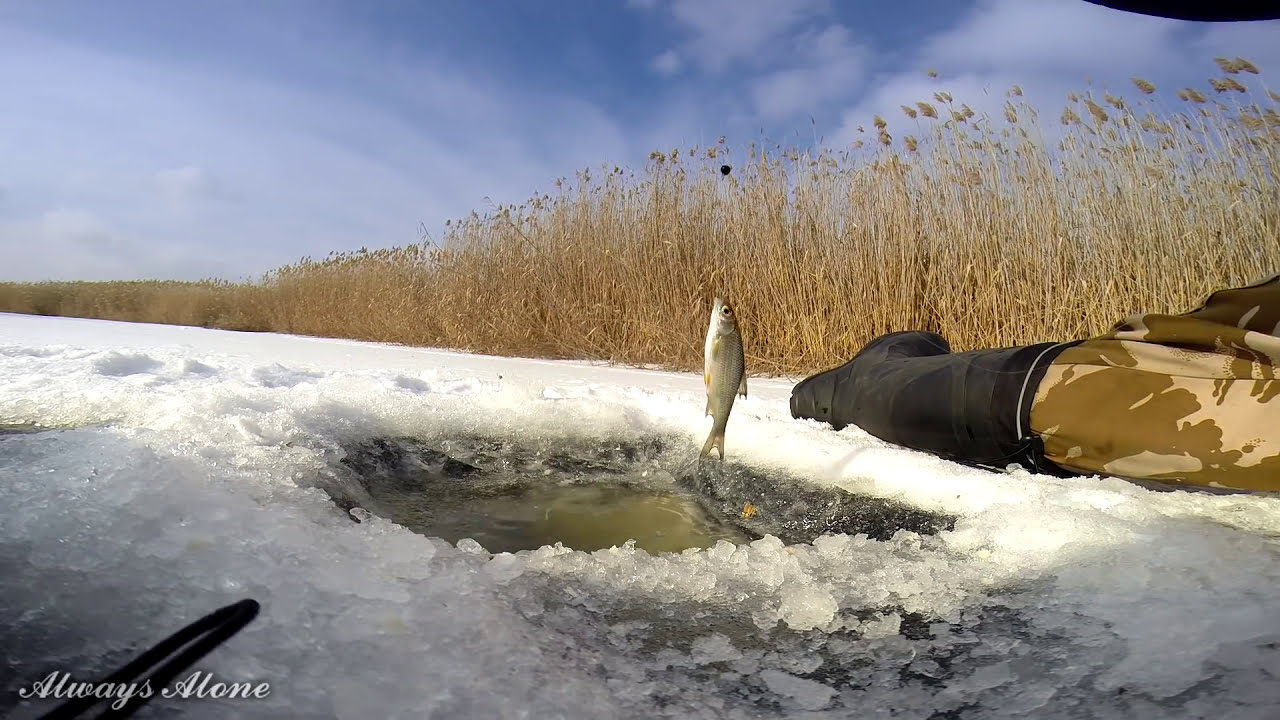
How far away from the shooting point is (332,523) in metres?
1.17

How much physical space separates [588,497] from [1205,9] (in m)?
1.71

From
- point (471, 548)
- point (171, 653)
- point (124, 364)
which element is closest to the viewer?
point (171, 653)

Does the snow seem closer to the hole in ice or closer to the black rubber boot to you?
the hole in ice

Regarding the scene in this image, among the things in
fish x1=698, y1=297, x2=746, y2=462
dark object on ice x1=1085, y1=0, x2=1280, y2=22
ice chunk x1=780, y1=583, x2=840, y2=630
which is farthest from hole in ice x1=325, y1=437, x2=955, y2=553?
dark object on ice x1=1085, y1=0, x2=1280, y2=22

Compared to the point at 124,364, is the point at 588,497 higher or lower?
lower

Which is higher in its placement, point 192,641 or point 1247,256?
point 1247,256

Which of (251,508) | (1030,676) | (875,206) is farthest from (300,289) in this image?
(1030,676)

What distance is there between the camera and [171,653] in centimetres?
74

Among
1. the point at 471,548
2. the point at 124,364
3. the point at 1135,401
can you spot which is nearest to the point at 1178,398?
the point at 1135,401

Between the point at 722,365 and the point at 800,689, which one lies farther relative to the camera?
the point at 722,365

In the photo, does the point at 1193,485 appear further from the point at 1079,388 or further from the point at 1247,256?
the point at 1247,256

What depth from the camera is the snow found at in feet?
2.49

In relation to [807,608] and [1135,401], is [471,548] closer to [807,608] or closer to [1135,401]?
[807,608]

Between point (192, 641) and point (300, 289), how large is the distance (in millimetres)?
12820
